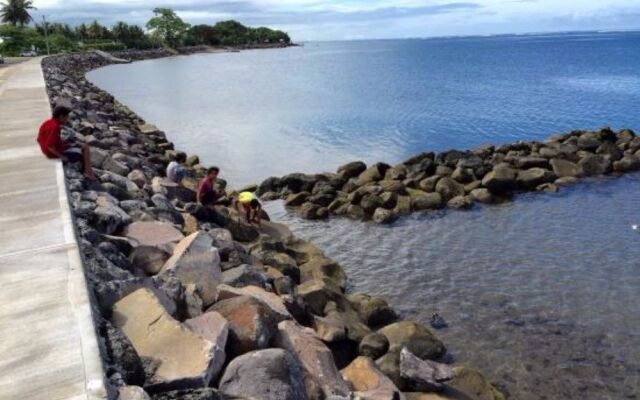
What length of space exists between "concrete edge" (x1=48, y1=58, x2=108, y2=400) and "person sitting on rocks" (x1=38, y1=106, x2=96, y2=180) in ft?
11.7

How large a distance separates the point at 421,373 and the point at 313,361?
1.92m

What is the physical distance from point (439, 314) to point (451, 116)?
2699 cm

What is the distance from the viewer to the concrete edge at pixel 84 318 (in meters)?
4.00

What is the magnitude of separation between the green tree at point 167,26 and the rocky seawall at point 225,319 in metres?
145

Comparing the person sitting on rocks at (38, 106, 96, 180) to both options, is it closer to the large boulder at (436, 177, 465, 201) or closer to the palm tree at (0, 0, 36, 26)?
the large boulder at (436, 177, 465, 201)

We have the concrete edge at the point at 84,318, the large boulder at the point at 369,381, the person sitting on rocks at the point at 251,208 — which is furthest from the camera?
the person sitting on rocks at the point at 251,208

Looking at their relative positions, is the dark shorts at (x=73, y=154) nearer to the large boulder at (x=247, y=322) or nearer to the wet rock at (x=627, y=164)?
the large boulder at (x=247, y=322)

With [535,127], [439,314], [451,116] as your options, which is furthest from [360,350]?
[451,116]

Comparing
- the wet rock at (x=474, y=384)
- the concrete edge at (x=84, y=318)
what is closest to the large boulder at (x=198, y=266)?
the concrete edge at (x=84, y=318)

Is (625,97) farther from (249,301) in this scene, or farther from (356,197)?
(249,301)

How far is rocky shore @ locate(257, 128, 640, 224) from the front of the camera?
16609 millimetres

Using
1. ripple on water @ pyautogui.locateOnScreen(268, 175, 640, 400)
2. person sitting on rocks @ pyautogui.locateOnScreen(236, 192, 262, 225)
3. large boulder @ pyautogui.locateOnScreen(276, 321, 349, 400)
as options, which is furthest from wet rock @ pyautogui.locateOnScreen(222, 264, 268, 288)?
person sitting on rocks @ pyautogui.locateOnScreen(236, 192, 262, 225)

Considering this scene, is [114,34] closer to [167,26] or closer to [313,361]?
[167,26]

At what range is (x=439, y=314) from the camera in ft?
33.8
